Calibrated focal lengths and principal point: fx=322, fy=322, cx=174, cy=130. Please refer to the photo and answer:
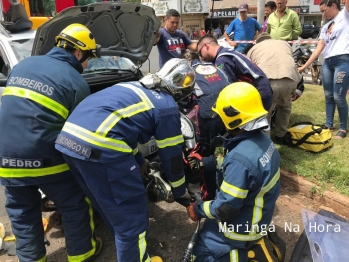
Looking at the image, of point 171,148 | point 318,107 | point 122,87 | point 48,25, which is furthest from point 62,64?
point 318,107

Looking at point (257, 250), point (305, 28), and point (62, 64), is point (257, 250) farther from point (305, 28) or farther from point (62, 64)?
point (305, 28)

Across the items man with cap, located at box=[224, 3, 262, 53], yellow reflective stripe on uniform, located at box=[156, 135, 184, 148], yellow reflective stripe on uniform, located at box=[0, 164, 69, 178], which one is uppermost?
man with cap, located at box=[224, 3, 262, 53]

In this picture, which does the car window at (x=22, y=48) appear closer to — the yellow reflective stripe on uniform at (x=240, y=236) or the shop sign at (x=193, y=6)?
the yellow reflective stripe on uniform at (x=240, y=236)

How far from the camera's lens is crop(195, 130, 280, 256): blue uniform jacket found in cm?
206

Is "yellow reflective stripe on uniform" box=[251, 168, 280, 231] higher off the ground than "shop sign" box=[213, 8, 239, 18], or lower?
lower

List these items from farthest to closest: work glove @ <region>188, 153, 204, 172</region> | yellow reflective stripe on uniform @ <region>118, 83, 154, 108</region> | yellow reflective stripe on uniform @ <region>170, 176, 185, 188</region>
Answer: work glove @ <region>188, 153, 204, 172</region> → yellow reflective stripe on uniform @ <region>170, 176, 185, 188</region> → yellow reflective stripe on uniform @ <region>118, 83, 154, 108</region>

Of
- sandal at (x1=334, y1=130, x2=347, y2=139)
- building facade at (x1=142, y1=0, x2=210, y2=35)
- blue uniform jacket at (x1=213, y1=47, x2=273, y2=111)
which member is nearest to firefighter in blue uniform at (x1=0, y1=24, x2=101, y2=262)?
blue uniform jacket at (x1=213, y1=47, x2=273, y2=111)

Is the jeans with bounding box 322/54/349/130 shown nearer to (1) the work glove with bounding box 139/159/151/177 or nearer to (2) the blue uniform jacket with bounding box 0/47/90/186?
(1) the work glove with bounding box 139/159/151/177

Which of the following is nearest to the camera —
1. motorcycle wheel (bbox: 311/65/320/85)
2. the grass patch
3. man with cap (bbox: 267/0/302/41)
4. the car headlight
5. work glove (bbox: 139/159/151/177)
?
work glove (bbox: 139/159/151/177)

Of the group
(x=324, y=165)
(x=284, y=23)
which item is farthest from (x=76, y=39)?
(x=284, y=23)

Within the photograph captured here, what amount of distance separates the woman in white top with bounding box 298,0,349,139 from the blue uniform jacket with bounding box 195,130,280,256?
8.64ft

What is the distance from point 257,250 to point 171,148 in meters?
0.98

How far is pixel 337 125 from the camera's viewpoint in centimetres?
493

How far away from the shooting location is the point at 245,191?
81.3 inches
